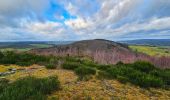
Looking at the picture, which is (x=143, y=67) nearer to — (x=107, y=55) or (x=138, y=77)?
(x=138, y=77)

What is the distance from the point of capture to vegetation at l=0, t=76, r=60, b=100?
4.71 m

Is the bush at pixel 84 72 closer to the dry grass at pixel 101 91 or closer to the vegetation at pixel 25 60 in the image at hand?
the dry grass at pixel 101 91

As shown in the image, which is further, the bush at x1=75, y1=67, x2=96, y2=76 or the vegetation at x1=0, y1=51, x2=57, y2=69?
the vegetation at x1=0, y1=51, x2=57, y2=69

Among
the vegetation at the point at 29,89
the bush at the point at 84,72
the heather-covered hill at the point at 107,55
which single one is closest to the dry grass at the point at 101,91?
the vegetation at the point at 29,89

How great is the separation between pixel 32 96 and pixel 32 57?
7.28 metres

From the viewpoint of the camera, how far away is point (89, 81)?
6758 millimetres

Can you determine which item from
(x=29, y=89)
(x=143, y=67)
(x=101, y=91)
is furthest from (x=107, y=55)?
(x=29, y=89)

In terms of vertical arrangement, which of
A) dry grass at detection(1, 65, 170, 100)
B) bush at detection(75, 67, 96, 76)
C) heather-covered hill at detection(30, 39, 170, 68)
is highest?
bush at detection(75, 67, 96, 76)

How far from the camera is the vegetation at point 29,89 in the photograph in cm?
471

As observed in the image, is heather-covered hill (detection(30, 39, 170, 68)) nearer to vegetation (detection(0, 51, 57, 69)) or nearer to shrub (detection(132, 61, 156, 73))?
vegetation (detection(0, 51, 57, 69))

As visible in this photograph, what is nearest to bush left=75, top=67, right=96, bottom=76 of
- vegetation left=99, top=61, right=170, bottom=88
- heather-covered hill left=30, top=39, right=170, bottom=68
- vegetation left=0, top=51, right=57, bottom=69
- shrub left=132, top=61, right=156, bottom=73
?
vegetation left=99, top=61, right=170, bottom=88

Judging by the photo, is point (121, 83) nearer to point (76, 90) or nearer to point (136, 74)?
point (136, 74)

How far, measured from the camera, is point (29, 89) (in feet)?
16.4

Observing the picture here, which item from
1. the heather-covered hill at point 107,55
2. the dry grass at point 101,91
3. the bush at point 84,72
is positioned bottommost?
the heather-covered hill at point 107,55
